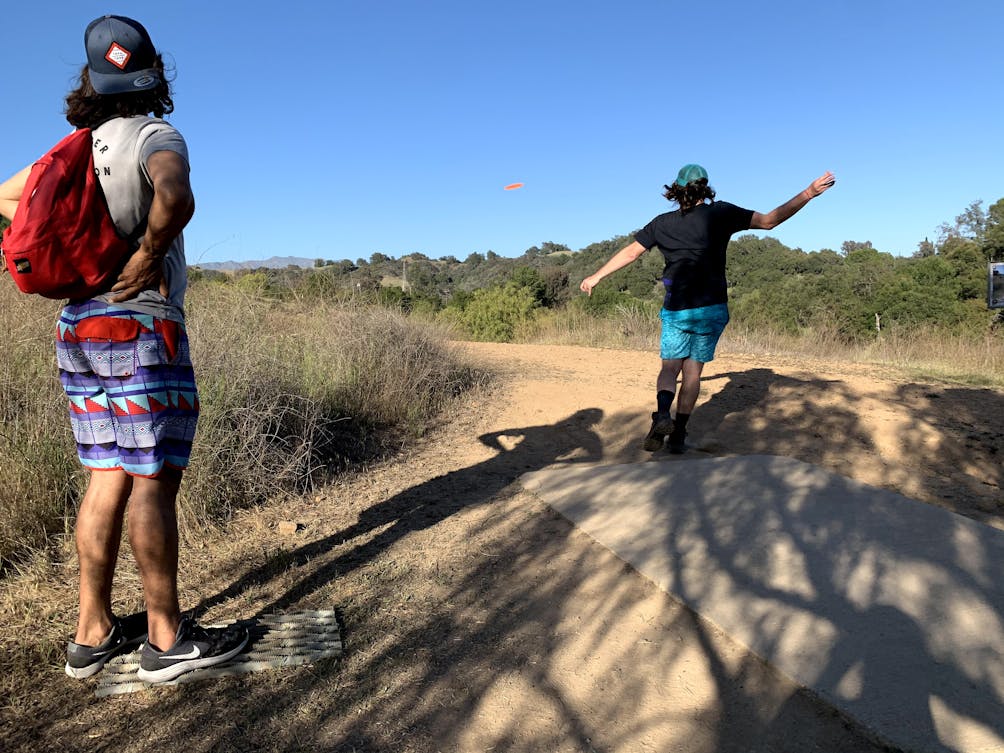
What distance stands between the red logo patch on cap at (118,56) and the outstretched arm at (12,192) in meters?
0.42

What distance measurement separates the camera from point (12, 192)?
6.92 ft

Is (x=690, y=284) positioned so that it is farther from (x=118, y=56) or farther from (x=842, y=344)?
(x=842, y=344)

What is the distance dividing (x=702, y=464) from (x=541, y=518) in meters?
1.09

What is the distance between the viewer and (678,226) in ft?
15.3

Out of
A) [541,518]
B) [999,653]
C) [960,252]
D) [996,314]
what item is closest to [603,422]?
[541,518]

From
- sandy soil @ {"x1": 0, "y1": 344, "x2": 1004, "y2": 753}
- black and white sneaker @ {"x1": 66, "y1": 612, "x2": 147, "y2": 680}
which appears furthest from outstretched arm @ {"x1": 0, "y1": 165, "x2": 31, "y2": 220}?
sandy soil @ {"x1": 0, "y1": 344, "x2": 1004, "y2": 753}

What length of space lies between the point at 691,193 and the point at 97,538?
389cm

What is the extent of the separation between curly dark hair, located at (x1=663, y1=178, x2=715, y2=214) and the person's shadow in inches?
70.7

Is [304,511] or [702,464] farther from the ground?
[702,464]

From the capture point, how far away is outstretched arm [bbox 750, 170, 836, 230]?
4121 millimetres

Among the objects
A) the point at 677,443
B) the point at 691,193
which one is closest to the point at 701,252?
the point at 691,193

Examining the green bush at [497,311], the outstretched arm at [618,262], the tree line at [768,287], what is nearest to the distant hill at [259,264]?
the tree line at [768,287]

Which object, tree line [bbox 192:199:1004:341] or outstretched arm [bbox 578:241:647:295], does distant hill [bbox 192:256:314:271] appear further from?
outstretched arm [bbox 578:241:647:295]

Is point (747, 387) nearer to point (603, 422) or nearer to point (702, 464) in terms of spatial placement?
point (603, 422)
